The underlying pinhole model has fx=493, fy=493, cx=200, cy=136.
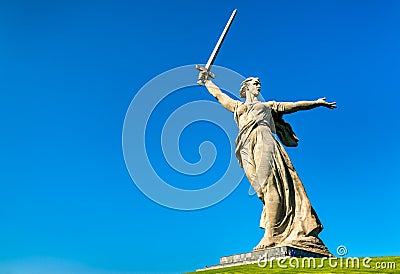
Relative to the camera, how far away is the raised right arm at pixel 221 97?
1115 inches

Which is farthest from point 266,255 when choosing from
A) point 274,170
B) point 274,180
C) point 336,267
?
point 274,170

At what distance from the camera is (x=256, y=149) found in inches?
1017

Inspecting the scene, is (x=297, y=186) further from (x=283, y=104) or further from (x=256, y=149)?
(x=283, y=104)

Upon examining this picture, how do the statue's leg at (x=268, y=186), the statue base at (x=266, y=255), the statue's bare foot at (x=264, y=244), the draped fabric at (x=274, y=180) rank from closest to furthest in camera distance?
the statue base at (x=266, y=255) → the statue's bare foot at (x=264, y=244) → the draped fabric at (x=274, y=180) → the statue's leg at (x=268, y=186)

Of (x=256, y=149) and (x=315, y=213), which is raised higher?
(x=256, y=149)

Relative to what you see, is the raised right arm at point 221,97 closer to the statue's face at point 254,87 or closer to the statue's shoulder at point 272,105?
the statue's face at point 254,87

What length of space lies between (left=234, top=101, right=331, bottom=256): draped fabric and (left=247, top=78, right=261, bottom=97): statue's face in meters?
0.94

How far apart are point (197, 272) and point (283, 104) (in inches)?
400

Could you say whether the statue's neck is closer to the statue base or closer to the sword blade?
the sword blade

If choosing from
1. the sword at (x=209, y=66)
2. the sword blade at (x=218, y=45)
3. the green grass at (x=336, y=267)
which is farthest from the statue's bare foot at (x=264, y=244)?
the sword blade at (x=218, y=45)

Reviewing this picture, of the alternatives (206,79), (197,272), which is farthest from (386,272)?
(206,79)

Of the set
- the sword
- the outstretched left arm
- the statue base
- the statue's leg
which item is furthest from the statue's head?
the statue base

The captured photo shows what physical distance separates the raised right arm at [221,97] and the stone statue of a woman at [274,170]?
3.3 inches

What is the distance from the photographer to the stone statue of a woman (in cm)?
2423
